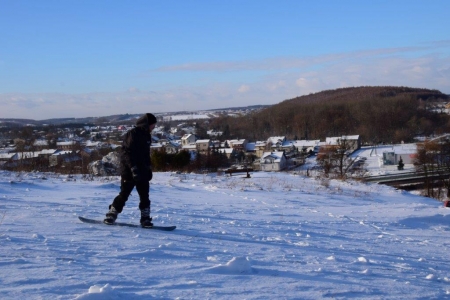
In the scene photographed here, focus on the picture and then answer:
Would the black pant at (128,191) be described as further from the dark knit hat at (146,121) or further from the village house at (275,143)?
the village house at (275,143)

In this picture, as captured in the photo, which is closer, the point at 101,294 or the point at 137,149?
the point at 101,294

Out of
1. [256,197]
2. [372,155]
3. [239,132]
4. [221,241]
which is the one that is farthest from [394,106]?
[221,241]

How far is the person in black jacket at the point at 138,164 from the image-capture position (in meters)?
6.44

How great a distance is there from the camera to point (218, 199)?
36.9 ft

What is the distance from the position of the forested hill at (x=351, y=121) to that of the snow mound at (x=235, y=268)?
78.2m

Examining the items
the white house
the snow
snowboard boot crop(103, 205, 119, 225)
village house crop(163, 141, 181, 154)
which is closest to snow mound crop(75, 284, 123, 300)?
the snow

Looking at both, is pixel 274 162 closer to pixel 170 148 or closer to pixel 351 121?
pixel 170 148

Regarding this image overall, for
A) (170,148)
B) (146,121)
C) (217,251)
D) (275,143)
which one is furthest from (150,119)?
(275,143)

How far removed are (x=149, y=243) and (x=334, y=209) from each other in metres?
6.43

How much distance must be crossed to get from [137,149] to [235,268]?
2667 mm

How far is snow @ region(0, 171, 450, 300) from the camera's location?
152 inches

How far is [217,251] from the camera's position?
17.3ft

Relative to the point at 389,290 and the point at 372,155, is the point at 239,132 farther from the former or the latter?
the point at 389,290

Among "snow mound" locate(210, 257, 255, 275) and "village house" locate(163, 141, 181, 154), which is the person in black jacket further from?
"village house" locate(163, 141, 181, 154)
